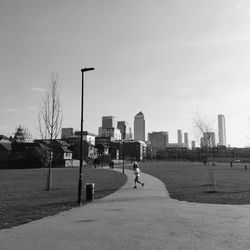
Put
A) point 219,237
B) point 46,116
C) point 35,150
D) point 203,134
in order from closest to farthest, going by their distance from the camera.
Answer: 1. point 219,237
2. point 46,116
3. point 203,134
4. point 35,150

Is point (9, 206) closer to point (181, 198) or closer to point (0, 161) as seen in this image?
point (181, 198)

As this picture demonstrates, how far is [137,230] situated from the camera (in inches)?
355

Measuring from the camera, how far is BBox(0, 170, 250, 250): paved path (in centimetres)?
754

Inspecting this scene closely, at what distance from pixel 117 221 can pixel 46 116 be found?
1514cm

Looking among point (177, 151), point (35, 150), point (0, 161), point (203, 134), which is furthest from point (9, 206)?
point (177, 151)

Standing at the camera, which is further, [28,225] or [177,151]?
[177,151]

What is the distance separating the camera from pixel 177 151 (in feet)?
586

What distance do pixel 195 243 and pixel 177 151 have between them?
174m

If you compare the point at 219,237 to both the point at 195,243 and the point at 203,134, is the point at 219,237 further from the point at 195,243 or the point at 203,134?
the point at 203,134

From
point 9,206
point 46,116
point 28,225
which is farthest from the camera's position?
point 46,116

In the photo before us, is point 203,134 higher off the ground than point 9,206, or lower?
higher

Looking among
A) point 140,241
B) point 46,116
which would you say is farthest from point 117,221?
point 46,116

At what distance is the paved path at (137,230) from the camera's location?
7.54 metres

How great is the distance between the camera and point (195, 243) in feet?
25.0
